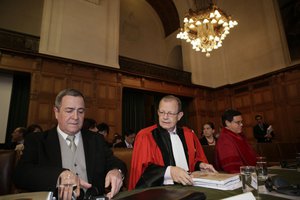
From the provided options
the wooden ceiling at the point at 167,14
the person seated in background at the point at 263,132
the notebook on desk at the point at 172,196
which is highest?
the wooden ceiling at the point at 167,14

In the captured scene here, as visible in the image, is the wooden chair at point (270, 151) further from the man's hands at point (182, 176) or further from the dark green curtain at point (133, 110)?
the dark green curtain at point (133, 110)

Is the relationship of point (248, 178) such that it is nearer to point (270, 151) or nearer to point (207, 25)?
point (270, 151)

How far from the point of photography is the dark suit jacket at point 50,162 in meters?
1.35

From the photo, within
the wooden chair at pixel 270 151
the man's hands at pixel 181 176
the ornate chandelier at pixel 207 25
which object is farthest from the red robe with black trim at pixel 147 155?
the ornate chandelier at pixel 207 25

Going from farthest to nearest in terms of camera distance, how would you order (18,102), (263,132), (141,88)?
(141,88) → (263,132) → (18,102)

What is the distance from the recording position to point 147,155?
1948mm

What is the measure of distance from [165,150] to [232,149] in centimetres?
101

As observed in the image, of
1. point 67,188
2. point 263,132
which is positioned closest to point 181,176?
point 67,188

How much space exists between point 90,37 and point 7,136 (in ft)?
15.1

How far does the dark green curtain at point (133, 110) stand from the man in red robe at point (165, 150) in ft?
24.2

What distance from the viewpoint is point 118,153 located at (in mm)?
2316

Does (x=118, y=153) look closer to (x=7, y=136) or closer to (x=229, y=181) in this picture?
(x=229, y=181)

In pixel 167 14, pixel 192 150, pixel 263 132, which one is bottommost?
pixel 192 150

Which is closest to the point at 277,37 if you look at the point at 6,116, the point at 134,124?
the point at 134,124
